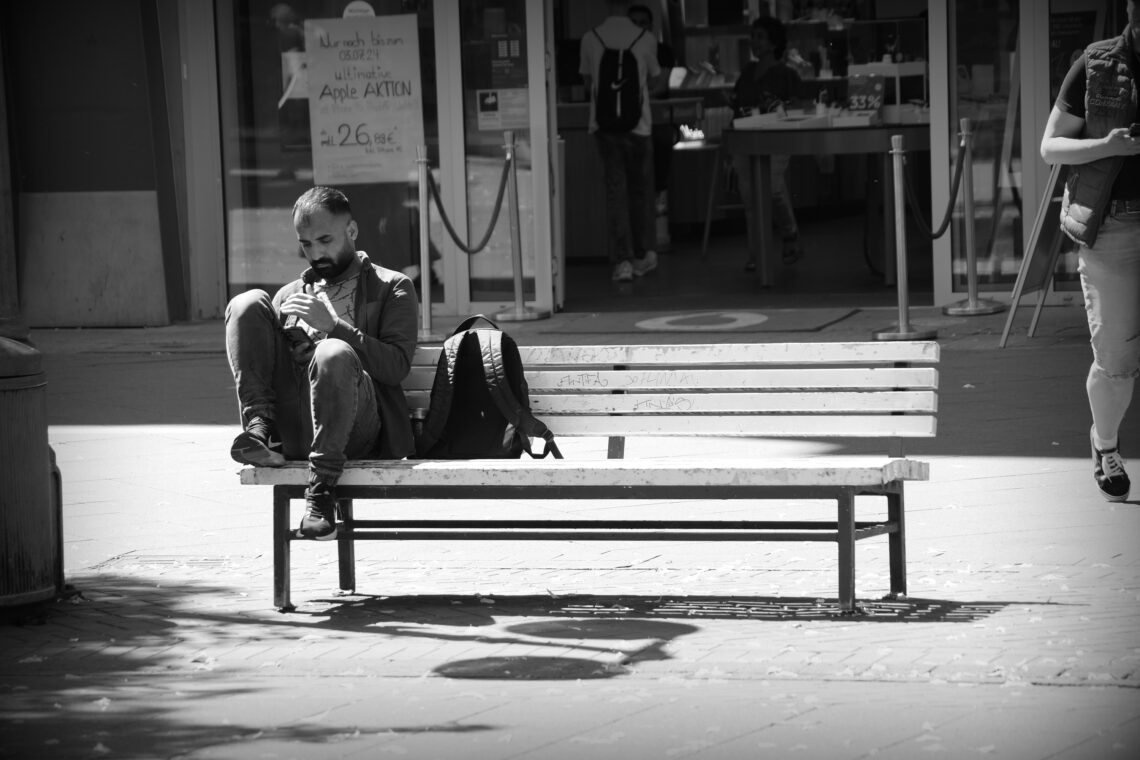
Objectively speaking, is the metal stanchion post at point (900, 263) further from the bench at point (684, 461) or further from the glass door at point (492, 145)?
the bench at point (684, 461)

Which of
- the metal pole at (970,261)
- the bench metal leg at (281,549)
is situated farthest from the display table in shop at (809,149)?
the bench metal leg at (281,549)

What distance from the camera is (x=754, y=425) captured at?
Result: 20.6 ft

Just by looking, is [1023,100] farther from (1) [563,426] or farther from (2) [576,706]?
(2) [576,706]

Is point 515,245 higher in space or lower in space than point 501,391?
higher

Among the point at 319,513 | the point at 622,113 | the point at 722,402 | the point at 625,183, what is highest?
the point at 622,113

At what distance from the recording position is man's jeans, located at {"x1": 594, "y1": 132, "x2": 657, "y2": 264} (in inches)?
588

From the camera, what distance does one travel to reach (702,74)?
20.1m

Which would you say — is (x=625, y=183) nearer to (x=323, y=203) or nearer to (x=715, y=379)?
(x=715, y=379)

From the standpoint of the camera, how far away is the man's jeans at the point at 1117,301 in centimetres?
700

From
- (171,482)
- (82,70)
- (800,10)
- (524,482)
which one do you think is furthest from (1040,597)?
(800,10)

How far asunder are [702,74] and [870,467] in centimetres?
1503

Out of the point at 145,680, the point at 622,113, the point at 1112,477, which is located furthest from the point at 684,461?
the point at 622,113

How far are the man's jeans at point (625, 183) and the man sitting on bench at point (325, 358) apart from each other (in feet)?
28.7

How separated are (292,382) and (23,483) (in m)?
0.94
